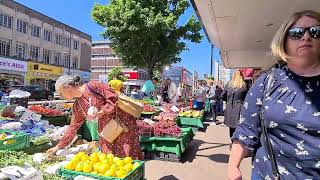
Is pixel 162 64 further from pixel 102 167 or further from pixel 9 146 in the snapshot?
pixel 102 167

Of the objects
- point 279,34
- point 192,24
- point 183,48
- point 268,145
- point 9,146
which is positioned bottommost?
point 9,146

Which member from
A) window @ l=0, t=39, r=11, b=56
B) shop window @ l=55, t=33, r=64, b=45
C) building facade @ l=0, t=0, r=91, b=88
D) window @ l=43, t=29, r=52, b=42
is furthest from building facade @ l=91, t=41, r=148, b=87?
window @ l=0, t=39, r=11, b=56

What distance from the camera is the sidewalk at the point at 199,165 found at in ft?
19.3

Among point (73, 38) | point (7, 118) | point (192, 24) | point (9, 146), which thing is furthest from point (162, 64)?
point (73, 38)

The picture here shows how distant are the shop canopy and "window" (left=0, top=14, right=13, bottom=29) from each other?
31.5 m

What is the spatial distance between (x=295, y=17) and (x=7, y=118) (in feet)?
23.3

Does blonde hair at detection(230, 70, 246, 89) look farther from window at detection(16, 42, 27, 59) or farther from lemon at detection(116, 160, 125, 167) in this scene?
window at detection(16, 42, 27, 59)

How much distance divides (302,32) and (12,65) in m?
38.7

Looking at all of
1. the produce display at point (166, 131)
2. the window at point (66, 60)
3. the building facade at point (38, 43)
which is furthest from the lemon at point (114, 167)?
the window at point (66, 60)

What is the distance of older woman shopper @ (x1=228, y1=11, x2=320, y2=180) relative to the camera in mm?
1755

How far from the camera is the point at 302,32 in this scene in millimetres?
1899

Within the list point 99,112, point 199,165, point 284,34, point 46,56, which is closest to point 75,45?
point 46,56

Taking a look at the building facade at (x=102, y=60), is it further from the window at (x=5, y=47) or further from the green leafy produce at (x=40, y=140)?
the green leafy produce at (x=40, y=140)

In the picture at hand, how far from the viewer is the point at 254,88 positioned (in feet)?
6.79
